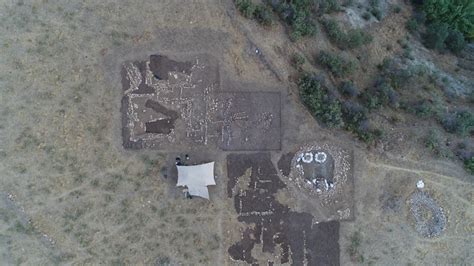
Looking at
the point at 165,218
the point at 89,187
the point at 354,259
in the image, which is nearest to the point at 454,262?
the point at 354,259

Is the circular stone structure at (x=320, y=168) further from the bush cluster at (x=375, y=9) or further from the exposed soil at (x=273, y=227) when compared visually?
the bush cluster at (x=375, y=9)

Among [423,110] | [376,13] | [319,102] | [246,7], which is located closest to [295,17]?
[246,7]

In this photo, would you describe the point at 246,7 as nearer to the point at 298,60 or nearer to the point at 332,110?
the point at 298,60

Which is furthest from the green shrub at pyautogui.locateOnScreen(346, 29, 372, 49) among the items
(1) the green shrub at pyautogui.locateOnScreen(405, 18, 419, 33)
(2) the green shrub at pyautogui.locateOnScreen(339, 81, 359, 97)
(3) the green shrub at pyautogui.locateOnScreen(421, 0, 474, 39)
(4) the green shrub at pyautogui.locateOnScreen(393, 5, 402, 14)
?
(3) the green shrub at pyautogui.locateOnScreen(421, 0, 474, 39)

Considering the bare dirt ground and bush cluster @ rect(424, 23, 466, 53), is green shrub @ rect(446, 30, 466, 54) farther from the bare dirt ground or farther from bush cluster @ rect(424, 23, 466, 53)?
the bare dirt ground

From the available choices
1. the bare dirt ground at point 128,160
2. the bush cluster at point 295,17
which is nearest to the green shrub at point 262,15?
the bare dirt ground at point 128,160

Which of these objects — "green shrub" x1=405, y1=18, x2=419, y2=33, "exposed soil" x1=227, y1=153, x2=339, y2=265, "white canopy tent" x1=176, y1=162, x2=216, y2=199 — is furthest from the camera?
"green shrub" x1=405, y1=18, x2=419, y2=33
